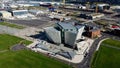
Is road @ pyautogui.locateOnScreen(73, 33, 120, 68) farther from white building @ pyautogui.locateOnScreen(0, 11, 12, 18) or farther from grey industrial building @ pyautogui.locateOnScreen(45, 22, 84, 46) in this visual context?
white building @ pyautogui.locateOnScreen(0, 11, 12, 18)

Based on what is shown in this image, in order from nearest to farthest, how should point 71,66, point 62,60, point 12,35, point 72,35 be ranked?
point 71,66 → point 62,60 → point 72,35 → point 12,35

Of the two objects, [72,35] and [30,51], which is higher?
[72,35]

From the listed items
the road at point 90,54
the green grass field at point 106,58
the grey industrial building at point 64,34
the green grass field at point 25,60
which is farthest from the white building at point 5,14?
the green grass field at point 106,58

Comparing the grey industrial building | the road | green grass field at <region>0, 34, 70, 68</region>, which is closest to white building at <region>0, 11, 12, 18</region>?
green grass field at <region>0, 34, 70, 68</region>

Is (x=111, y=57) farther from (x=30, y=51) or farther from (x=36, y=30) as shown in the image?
(x=36, y=30)

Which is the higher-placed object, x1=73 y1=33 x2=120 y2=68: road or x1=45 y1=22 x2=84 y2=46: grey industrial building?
x1=45 y1=22 x2=84 y2=46: grey industrial building

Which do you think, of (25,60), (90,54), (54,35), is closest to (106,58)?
(90,54)

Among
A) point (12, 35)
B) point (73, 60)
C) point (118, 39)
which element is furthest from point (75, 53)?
point (12, 35)

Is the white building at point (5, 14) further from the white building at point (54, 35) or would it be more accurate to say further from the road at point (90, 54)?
the road at point (90, 54)
